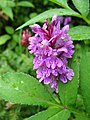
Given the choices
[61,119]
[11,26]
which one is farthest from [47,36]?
[11,26]

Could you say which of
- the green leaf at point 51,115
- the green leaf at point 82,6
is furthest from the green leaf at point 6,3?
the green leaf at point 51,115

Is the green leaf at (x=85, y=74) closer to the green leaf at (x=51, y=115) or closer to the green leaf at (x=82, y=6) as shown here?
the green leaf at (x=51, y=115)

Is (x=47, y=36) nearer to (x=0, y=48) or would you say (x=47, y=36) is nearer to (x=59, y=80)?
(x=59, y=80)

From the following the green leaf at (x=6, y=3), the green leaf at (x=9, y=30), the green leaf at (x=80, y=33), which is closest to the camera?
the green leaf at (x=80, y=33)

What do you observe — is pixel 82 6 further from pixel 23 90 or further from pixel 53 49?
pixel 23 90

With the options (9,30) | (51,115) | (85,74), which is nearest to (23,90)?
(51,115)
